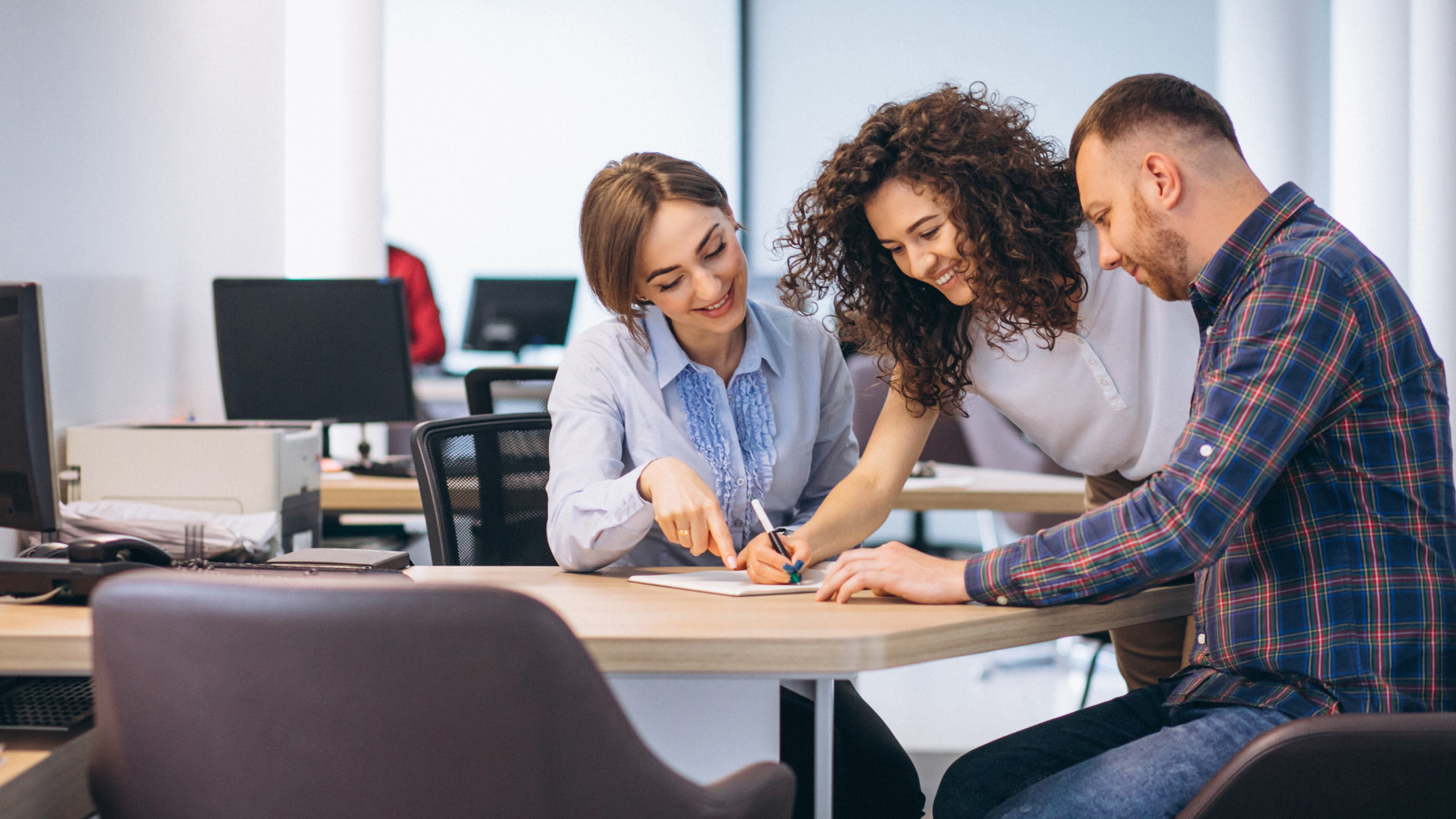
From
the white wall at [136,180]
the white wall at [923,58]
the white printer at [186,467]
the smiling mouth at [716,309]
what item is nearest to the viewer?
the smiling mouth at [716,309]

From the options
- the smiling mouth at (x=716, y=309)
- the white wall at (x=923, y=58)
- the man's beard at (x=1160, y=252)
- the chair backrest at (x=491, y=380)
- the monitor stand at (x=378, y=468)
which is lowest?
the monitor stand at (x=378, y=468)

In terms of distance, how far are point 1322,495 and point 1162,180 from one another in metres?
0.38

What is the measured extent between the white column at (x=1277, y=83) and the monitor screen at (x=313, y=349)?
11.9 ft

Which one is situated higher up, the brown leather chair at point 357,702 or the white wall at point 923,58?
the white wall at point 923,58

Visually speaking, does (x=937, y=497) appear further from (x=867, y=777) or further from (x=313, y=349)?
(x=313, y=349)

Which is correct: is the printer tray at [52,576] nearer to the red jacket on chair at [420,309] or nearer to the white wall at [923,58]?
the red jacket on chair at [420,309]

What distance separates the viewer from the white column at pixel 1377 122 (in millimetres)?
4148

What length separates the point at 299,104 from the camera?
4109 millimetres

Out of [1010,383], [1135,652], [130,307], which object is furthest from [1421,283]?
[130,307]

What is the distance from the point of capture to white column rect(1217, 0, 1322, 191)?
4770 millimetres

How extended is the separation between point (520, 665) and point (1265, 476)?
753 millimetres

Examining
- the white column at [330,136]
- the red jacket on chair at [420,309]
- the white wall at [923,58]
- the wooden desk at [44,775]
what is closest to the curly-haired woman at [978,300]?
the wooden desk at [44,775]

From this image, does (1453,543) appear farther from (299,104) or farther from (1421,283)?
(299,104)

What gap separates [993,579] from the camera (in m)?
1.24
